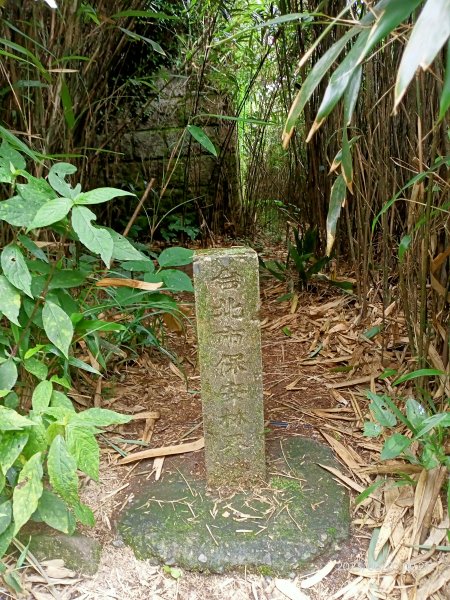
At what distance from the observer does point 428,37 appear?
55 cm

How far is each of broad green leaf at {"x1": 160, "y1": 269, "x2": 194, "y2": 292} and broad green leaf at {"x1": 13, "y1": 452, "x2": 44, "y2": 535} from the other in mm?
729

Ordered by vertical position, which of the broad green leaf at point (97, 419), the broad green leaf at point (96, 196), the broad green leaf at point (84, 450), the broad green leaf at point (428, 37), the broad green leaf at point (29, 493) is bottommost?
the broad green leaf at point (29, 493)

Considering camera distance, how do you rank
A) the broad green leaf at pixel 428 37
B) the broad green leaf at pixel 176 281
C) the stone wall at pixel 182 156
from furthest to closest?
the stone wall at pixel 182 156 < the broad green leaf at pixel 176 281 < the broad green leaf at pixel 428 37

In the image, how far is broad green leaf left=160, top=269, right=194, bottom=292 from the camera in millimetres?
1642

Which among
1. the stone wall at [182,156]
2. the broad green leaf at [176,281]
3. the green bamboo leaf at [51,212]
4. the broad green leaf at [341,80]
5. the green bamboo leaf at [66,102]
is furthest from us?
the stone wall at [182,156]

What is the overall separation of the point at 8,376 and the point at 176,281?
0.63 m

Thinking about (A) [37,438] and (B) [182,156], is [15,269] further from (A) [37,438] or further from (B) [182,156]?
(B) [182,156]

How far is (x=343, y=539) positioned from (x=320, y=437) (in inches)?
12.9

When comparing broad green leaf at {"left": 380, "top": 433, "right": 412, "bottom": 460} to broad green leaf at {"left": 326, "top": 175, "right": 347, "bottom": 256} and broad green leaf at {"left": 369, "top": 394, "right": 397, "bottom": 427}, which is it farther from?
broad green leaf at {"left": 326, "top": 175, "right": 347, "bottom": 256}

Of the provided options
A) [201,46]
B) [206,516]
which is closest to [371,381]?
[206,516]

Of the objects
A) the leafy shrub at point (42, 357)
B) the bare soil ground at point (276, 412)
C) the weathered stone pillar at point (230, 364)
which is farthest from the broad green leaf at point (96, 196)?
the bare soil ground at point (276, 412)

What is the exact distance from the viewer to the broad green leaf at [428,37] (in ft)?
1.79

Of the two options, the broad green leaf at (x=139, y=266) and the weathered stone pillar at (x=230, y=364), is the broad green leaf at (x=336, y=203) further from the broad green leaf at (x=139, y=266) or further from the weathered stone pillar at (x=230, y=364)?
the broad green leaf at (x=139, y=266)

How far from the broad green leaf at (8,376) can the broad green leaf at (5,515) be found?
0.23 metres
